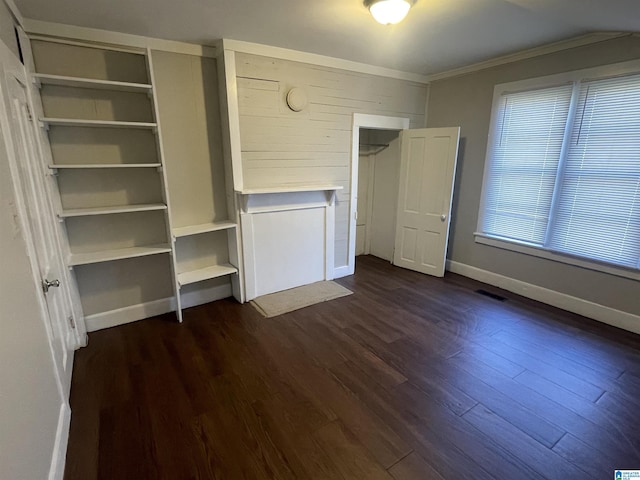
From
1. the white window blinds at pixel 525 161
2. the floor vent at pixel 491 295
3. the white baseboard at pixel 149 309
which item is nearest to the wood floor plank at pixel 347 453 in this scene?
the white baseboard at pixel 149 309

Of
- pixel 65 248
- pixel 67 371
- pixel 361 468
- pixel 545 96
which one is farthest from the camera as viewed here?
pixel 545 96

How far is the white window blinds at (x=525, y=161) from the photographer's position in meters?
3.26

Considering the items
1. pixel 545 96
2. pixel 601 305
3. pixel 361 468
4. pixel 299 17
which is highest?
pixel 299 17

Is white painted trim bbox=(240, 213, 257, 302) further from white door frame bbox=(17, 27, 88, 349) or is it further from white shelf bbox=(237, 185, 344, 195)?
white door frame bbox=(17, 27, 88, 349)

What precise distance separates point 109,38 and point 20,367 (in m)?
2.60

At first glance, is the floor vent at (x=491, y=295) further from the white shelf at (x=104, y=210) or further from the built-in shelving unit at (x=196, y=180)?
the white shelf at (x=104, y=210)

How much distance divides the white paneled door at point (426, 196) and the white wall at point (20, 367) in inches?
156

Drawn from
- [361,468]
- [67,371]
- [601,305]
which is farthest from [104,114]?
Result: [601,305]

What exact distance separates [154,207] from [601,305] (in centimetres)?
431

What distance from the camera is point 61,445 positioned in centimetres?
164

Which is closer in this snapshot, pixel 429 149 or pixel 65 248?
pixel 65 248

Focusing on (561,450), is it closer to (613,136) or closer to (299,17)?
(613,136)

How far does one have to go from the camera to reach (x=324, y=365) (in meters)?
2.43

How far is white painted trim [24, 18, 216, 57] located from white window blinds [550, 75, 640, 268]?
3677mm
